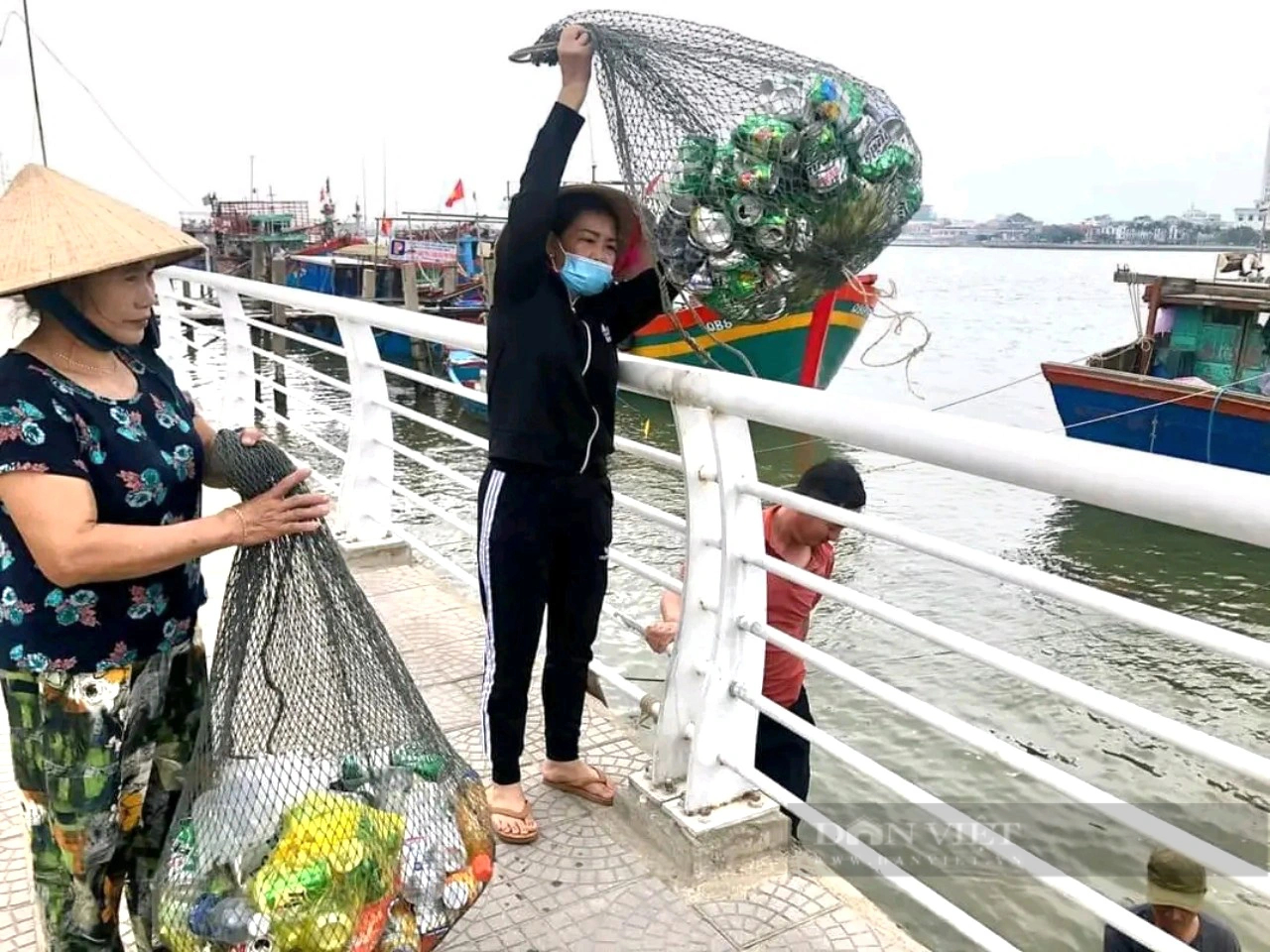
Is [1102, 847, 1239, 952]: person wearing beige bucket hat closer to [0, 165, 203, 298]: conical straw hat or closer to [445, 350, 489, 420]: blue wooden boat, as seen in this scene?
[0, 165, 203, 298]: conical straw hat

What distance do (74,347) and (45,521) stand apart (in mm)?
269

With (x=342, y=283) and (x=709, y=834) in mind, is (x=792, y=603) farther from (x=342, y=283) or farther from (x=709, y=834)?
(x=342, y=283)

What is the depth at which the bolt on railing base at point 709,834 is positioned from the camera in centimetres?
204

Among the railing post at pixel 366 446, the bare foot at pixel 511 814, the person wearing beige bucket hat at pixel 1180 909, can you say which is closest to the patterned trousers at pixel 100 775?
the bare foot at pixel 511 814

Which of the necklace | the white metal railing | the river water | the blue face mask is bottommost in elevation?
the river water

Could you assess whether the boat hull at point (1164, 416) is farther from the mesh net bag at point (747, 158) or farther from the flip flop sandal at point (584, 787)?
the mesh net bag at point (747, 158)

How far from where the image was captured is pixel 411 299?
18.5 meters

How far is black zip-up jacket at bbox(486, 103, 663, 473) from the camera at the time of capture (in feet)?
6.24

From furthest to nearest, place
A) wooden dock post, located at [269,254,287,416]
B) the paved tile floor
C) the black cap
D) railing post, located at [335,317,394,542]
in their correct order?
1. wooden dock post, located at [269,254,287,416]
2. railing post, located at [335,317,394,542]
3. the black cap
4. the paved tile floor

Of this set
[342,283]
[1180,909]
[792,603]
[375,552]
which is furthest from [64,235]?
[342,283]

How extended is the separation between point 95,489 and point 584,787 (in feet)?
4.36

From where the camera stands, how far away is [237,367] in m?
4.74

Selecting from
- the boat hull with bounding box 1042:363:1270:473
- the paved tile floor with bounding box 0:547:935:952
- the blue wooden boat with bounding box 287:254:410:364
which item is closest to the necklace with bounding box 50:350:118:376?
the paved tile floor with bounding box 0:547:935:952

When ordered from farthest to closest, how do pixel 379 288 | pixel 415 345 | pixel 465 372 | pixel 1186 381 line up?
1. pixel 379 288
2. pixel 415 345
3. pixel 465 372
4. pixel 1186 381
